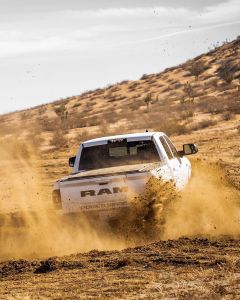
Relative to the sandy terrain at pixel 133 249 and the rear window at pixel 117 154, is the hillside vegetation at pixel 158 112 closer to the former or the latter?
the sandy terrain at pixel 133 249

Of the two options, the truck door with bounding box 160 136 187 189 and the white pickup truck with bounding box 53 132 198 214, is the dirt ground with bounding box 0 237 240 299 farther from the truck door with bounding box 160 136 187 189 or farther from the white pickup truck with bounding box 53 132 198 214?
the truck door with bounding box 160 136 187 189

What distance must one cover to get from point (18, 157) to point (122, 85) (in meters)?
48.8

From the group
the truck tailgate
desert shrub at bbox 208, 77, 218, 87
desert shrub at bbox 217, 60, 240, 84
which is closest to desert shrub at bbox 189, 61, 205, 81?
desert shrub at bbox 217, 60, 240, 84

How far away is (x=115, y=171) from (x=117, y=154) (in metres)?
1.48

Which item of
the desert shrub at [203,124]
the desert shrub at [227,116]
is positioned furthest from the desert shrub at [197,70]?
the desert shrub at [203,124]

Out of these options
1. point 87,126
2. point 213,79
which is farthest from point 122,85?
point 87,126

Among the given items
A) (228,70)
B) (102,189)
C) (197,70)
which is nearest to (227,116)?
(102,189)

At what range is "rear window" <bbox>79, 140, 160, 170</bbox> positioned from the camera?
10211mm

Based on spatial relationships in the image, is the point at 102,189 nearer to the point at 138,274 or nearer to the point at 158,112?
the point at 138,274

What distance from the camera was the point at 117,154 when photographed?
10391mm

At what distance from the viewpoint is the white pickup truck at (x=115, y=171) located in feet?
28.5

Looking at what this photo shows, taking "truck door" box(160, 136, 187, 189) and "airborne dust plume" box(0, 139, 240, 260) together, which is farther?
"truck door" box(160, 136, 187, 189)

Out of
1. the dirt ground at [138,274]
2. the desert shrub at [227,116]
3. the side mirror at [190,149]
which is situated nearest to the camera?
the dirt ground at [138,274]

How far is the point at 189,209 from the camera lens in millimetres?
9734
